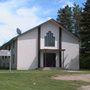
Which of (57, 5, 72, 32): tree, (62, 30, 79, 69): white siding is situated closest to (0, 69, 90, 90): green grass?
(62, 30, 79, 69): white siding

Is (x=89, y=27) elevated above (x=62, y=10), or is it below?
below

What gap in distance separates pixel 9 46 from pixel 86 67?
42.3ft

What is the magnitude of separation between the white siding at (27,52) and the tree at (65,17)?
32825 millimetres

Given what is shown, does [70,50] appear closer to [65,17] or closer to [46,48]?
[46,48]

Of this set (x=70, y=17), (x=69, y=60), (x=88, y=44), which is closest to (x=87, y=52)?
(x=88, y=44)

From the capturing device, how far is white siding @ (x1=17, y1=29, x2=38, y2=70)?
51.3 meters

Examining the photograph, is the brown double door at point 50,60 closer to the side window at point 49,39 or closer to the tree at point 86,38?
the side window at point 49,39

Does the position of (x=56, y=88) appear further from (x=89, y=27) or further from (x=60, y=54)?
(x=89, y=27)

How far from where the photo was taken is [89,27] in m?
60.2

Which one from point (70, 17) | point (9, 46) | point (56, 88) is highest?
point (70, 17)

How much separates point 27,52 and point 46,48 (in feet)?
9.18

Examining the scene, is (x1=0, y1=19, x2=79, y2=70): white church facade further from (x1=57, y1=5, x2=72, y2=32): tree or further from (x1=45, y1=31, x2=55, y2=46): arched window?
(x1=57, y1=5, x2=72, y2=32): tree

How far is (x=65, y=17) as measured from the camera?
289 feet

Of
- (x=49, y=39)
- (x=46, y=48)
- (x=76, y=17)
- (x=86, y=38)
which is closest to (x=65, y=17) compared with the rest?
(x=76, y=17)
